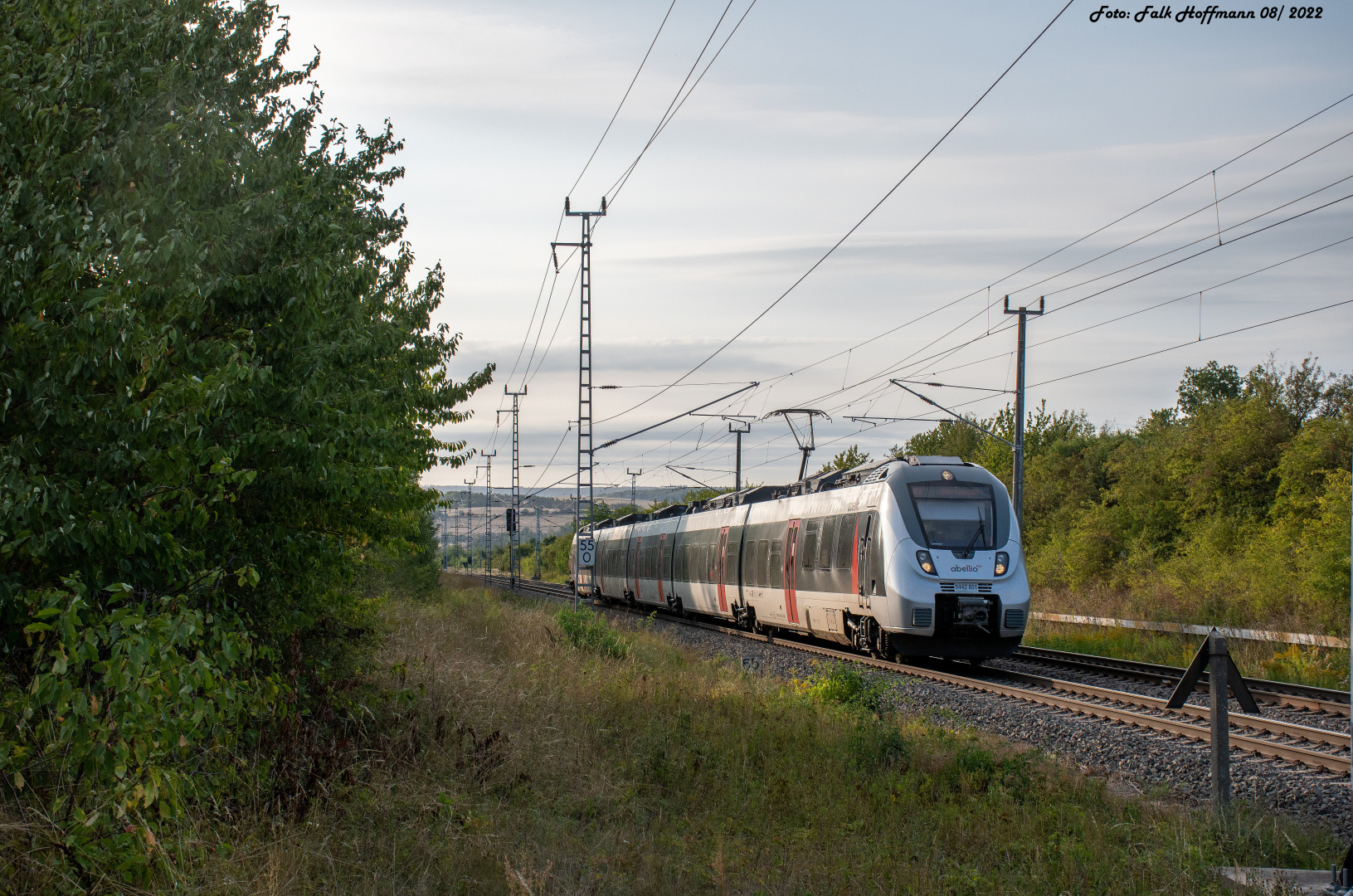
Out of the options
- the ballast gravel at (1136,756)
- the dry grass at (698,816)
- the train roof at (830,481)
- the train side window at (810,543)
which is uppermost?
the train roof at (830,481)

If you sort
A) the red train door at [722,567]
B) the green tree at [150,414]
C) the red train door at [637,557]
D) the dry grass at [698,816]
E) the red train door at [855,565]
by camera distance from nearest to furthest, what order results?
the green tree at [150,414] → the dry grass at [698,816] → the red train door at [855,565] → the red train door at [722,567] → the red train door at [637,557]

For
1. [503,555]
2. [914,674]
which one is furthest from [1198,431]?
[503,555]

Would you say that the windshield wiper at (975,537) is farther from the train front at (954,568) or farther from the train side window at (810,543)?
the train side window at (810,543)

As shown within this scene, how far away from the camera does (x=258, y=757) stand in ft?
21.5

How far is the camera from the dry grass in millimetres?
5879

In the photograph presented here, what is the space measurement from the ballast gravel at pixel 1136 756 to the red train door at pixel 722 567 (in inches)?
429

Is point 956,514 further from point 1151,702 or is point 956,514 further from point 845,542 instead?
point 1151,702

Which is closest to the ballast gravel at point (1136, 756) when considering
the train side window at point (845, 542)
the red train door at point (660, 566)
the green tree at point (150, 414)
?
the train side window at point (845, 542)

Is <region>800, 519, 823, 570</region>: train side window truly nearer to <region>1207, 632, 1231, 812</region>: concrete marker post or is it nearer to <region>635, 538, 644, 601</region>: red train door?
<region>1207, 632, 1231, 812</region>: concrete marker post

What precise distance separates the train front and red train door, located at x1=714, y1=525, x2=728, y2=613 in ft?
32.1

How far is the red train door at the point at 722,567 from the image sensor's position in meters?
25.8

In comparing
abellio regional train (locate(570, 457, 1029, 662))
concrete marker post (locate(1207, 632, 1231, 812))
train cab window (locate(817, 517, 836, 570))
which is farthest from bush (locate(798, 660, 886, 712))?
train cab window (locate(817, 517, 836, 570))

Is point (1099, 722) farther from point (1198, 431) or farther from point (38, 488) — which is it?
point (1198, 431)

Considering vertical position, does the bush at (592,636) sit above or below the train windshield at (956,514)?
below
